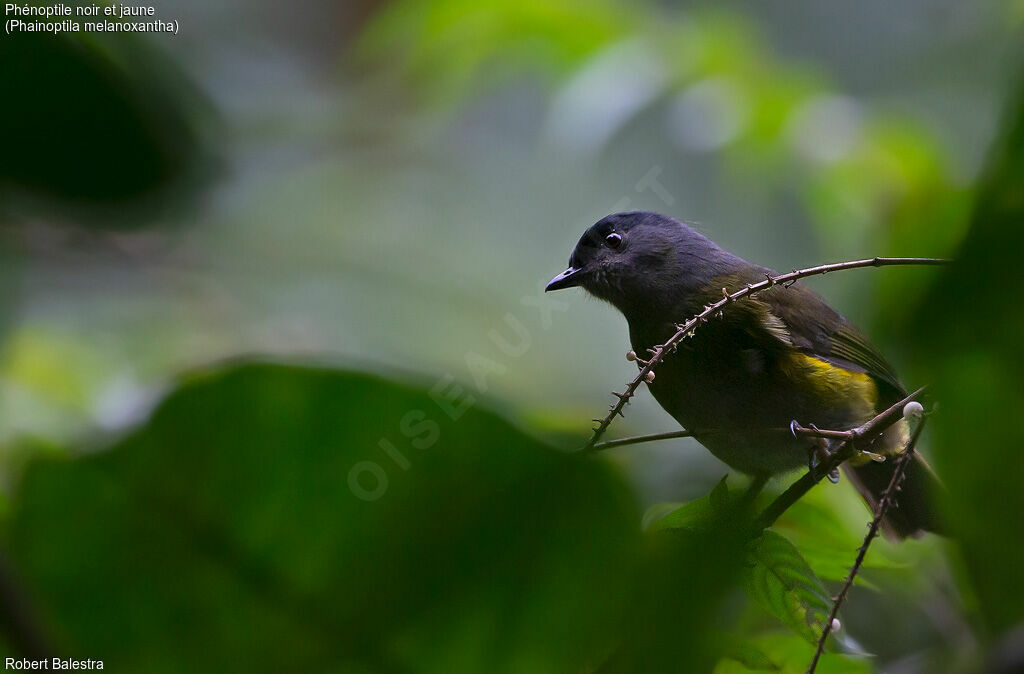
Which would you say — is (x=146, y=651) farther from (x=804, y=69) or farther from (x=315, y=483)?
(x=804, y=69)

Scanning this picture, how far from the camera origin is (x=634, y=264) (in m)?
1.85

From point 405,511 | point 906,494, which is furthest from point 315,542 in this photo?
point 906,494

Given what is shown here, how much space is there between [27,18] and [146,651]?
0.68 metres

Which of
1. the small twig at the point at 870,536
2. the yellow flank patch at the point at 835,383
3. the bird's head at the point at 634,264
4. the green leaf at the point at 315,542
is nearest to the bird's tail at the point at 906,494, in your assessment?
the yellow flank patch at the point at 835,383

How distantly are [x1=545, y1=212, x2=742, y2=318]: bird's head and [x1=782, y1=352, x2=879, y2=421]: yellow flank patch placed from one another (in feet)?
0.78

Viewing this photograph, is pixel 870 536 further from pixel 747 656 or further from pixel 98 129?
pixel 98 129

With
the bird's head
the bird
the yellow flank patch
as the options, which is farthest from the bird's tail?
the bird's head

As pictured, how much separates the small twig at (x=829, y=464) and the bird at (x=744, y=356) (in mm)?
217

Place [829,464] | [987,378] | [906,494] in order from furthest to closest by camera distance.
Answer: [906,494], [829,464], [987,378]

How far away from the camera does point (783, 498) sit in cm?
100

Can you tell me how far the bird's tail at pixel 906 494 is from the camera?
1.38m

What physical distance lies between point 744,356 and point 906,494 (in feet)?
1.11

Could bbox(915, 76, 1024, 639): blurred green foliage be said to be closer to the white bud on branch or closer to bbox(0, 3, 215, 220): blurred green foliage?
the white bud on branch

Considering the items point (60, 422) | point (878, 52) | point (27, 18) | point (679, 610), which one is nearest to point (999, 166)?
point (679, 610)
